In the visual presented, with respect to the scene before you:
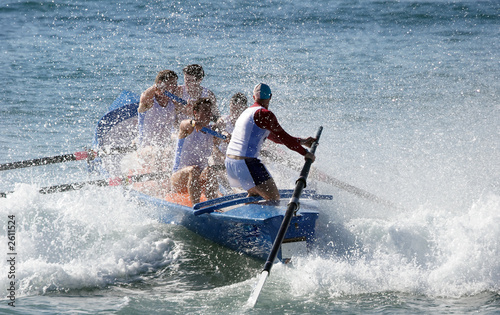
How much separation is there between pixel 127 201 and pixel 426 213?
3.85m

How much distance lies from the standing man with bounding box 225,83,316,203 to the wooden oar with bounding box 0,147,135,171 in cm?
283

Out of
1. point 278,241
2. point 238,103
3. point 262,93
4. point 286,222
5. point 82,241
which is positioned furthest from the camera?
point 238,103

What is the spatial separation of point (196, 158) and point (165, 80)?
146cm

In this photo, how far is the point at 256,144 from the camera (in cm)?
563

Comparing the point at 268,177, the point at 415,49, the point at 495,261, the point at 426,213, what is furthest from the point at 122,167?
the point at 415,49

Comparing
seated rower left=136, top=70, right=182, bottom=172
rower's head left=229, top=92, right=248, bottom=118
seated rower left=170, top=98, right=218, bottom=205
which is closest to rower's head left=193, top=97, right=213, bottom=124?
seated rower left=170, top=98, right=218, bottom=205

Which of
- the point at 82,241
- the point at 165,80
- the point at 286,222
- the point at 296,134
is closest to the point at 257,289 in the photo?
the point at 286,222

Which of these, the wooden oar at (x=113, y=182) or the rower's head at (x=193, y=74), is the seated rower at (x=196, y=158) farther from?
the rower's head at (x=193, y=74)

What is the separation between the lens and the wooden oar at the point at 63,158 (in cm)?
745

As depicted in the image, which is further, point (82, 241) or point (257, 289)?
point (82, 241)

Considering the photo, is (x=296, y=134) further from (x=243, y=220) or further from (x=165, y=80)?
(x=243, y=220)

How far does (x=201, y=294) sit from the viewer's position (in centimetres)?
520

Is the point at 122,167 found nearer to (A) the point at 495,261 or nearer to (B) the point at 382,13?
(A) the point at 495,261

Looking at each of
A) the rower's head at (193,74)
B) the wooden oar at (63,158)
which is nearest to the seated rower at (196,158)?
the rower's head at (193,74)
